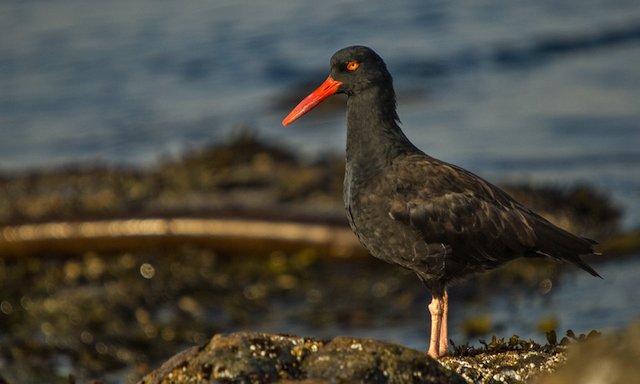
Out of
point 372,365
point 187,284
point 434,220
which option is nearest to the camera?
point 372,365

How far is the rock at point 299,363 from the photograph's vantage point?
3350mm

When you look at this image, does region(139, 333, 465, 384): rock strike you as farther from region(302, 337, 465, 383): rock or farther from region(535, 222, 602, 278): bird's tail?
region(535, 222, 602, 278): bird's tail

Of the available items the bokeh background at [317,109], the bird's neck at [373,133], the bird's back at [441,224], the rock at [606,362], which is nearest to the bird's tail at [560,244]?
the bird's back at [441,224]

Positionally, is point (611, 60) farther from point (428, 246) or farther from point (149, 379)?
point (149, 379)

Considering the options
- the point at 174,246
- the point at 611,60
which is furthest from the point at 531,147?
the point at 174,246

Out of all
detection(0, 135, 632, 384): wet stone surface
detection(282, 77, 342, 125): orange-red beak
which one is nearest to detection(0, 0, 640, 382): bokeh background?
detection(0, 135, 632, 384): wet stone surface

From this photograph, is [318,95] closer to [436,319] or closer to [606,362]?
[436,319]

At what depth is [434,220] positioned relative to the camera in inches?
182

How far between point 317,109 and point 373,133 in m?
13.6

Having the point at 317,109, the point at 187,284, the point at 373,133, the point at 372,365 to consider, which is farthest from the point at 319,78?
the point at 372,365

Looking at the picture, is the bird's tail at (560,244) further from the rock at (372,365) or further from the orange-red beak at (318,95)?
the orange-red beak at (318,95)

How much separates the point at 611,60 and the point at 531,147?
579 centimetres

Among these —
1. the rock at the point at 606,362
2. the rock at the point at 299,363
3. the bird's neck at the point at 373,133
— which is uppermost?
the bird's neck at the point at 373,133

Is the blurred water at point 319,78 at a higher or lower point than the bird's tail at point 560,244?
lower
